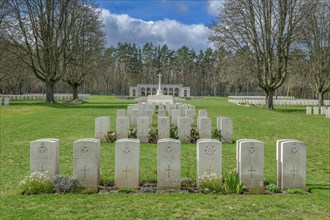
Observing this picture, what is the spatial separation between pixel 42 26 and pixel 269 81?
80.4ft

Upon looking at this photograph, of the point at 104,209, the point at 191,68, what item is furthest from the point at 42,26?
the point at 191,68

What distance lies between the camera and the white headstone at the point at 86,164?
750cm

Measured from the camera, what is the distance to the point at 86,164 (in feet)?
24.7

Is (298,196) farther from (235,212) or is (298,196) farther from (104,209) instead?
(104,209)

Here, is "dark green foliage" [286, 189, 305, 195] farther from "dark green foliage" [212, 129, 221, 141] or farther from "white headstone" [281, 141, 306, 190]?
"dark green foliage" [212, 129, 221, 141]

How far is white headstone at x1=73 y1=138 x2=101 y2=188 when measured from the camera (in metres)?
7.50

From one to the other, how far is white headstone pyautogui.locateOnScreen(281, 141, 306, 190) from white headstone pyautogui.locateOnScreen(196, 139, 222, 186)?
133 cm

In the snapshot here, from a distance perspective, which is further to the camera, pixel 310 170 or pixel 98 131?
pixel 98 131

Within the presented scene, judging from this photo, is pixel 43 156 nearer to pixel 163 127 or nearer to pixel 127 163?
pixel 127 163

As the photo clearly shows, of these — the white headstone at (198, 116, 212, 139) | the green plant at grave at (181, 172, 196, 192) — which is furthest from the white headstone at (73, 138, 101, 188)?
the white headstone at (198, 116, 212, 139)

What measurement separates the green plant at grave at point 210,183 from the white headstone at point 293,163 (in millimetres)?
1367

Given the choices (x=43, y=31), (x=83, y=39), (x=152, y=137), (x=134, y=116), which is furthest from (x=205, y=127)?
(x=83, y=39)

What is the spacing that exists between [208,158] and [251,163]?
886mm

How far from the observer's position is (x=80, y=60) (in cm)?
4659
